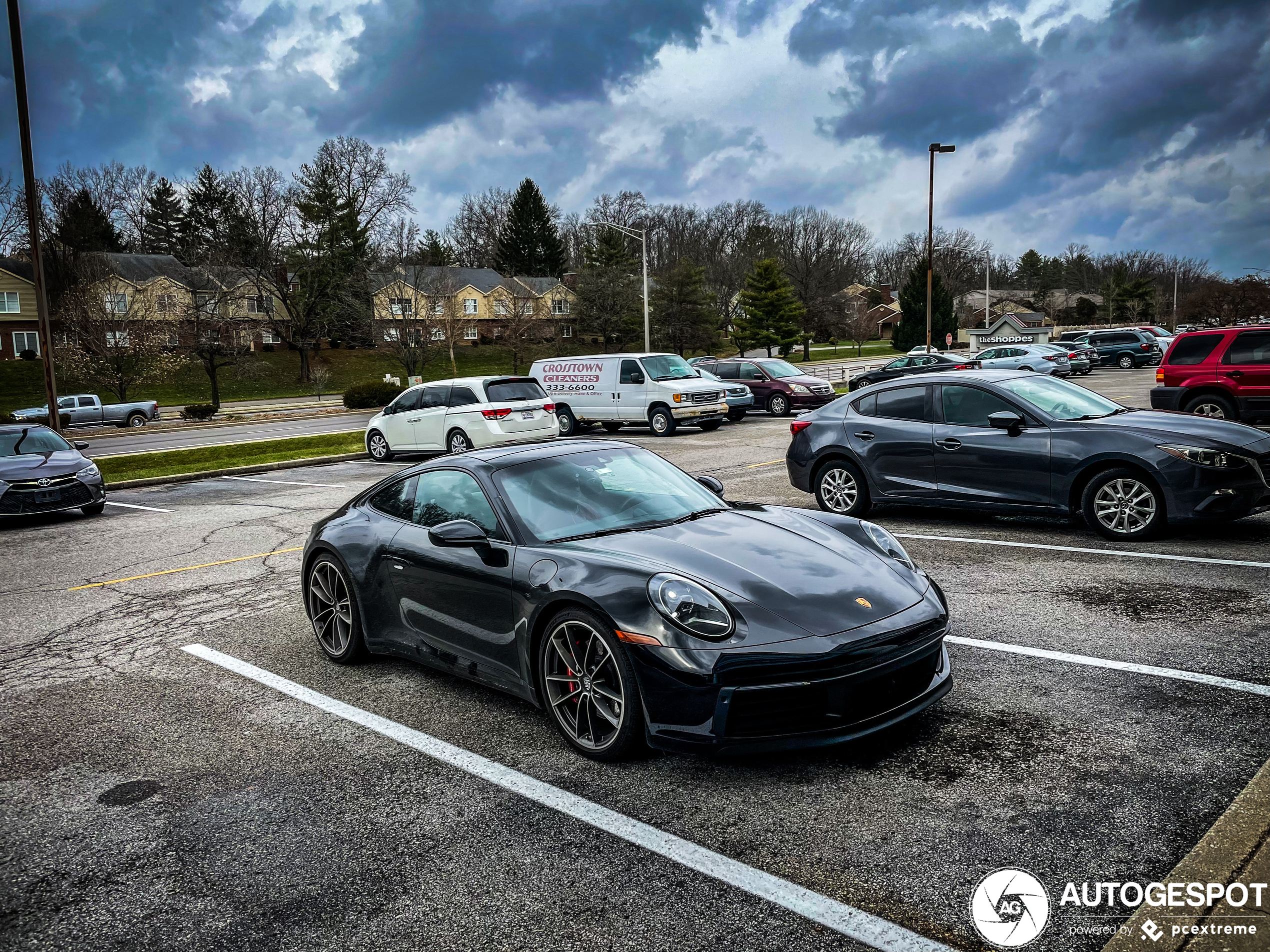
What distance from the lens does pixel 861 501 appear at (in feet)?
32.1

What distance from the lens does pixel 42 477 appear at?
42.3 ft

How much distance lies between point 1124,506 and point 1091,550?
57 centimetres

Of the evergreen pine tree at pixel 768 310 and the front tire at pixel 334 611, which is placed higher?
the evergreen pine tree at pixel 768 310

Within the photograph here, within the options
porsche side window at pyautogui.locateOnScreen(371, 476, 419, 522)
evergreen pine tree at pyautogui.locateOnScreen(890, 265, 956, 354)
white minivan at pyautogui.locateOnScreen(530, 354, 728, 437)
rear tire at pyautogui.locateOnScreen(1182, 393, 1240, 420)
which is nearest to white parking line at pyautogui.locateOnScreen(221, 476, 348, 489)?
white minivan at pyautogui.locateOnScreen(530, 354, 728, 437)

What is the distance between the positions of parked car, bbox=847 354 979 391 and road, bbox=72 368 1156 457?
431 centimetres

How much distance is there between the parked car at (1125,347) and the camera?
41281 mm

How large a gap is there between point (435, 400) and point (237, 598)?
39.4 ft

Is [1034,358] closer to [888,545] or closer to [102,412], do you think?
[888,545]

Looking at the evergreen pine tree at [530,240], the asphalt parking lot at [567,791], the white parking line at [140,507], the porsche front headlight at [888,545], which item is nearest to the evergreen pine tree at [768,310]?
the evergreen pine tree at [530,240]

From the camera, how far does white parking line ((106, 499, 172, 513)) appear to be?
13.8m

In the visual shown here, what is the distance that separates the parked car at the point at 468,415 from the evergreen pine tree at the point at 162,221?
72606mm

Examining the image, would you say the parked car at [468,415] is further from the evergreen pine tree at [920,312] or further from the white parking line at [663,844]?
the evergreen pine tree at [920,312]

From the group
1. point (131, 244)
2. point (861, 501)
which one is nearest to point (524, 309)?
point (131, 244)

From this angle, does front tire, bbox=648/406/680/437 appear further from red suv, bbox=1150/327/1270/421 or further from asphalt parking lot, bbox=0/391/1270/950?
asphalt parking lot, bbox=0/391/1270/950
